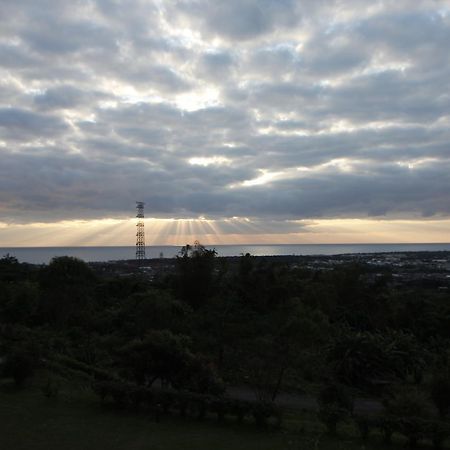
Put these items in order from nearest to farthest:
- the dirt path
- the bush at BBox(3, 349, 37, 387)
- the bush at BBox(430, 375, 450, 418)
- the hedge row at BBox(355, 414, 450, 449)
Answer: the hedge row at BBox(355, 414, 450, 449) < the bush at BBox(430, 375, 450, 418) < the bush at BBox(3, 349, 37, 387) < the dirt path

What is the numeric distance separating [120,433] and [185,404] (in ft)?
6.56

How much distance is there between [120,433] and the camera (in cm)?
1200

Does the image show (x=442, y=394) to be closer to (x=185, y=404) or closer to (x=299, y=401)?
(x=299, y=401)

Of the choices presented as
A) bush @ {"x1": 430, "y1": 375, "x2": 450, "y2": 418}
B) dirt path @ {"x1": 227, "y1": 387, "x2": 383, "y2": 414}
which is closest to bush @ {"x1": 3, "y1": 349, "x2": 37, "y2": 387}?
dirt path @ {"x1": 227, "y1": 387, "x2": 383, "y2": 414}

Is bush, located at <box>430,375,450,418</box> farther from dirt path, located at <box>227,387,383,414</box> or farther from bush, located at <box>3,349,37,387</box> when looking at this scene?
bush, located at <box>3,349,37,387</box>

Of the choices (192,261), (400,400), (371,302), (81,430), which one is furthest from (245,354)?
(371,302)

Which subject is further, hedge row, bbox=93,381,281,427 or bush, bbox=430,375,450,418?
bush, bbox=430,375,450,418

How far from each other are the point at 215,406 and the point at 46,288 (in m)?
21.0

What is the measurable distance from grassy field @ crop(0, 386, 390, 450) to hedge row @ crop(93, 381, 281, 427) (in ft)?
0.98

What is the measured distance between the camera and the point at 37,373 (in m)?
17.7

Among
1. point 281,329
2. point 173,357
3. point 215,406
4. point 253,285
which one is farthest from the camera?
point 253,285

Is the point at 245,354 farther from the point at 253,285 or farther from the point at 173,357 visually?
the point at 253,285

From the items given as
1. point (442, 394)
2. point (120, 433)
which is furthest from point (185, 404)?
point (442, 394)

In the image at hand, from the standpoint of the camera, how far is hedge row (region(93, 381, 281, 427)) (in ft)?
42.3
